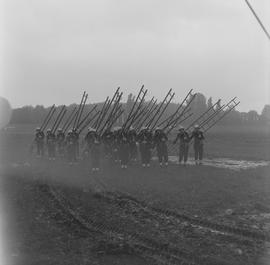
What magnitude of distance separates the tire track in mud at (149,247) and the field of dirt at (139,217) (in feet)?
0.06

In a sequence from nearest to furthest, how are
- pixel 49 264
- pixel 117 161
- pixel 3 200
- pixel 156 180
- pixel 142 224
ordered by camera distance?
pixel 49 264 < pixel 142 224 < pixel 3 200 < pixel 156 180 < pixel 117 161

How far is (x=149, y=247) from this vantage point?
8.79 m

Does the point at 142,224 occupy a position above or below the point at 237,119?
below

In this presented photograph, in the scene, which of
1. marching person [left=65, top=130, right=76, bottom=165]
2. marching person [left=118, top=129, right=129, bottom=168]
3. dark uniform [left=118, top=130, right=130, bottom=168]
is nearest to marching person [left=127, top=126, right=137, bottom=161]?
dark uniform [left=118, top=130, right=130, bottom=168]

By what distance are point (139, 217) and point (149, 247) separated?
8.76ft

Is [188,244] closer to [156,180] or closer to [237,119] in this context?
[156,180]

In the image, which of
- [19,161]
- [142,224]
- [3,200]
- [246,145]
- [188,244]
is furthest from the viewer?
[246,145]

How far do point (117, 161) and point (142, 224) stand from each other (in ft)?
45.3

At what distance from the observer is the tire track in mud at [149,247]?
314 inches

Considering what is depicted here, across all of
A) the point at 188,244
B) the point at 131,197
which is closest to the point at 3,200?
the point at 131,197

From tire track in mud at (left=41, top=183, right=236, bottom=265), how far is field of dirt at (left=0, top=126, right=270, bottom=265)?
18 millimetres

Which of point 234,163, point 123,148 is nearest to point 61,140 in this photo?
point 123,148

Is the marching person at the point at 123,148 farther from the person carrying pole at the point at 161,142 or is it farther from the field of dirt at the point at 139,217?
the field of dirt at the point at 139,217

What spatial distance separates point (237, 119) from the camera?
2768 inches
